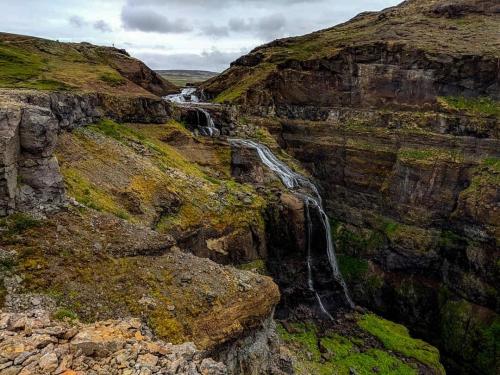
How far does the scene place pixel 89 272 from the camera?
14922 mm

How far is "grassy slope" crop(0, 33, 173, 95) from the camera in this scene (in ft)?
106

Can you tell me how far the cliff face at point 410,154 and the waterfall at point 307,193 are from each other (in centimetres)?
446

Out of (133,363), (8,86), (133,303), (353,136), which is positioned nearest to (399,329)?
(353,136)

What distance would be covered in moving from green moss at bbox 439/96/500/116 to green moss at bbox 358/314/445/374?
70.7 ft

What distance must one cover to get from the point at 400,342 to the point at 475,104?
957 inches

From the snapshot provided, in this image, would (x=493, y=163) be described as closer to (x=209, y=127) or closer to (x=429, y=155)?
(x=429, y=155)

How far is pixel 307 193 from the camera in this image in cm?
3619

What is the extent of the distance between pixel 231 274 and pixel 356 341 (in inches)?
617

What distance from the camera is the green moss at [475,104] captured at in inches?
1563

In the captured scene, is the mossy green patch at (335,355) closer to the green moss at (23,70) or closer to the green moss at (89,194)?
the green moss at (89,194)

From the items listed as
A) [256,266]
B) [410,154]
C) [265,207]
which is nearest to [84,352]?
[256,266]

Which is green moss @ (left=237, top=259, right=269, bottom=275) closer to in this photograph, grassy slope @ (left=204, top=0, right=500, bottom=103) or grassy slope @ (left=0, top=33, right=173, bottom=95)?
grassy slope @ (left=0, top=33, right=173, bottom=95)

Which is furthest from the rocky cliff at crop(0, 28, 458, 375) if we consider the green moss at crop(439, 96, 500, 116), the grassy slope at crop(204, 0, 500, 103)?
the green moss at crop(439, 96, 500, 116)

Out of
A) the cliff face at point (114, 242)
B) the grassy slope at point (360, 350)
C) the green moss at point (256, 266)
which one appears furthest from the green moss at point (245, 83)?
the grassy slope at point (360, 350)
